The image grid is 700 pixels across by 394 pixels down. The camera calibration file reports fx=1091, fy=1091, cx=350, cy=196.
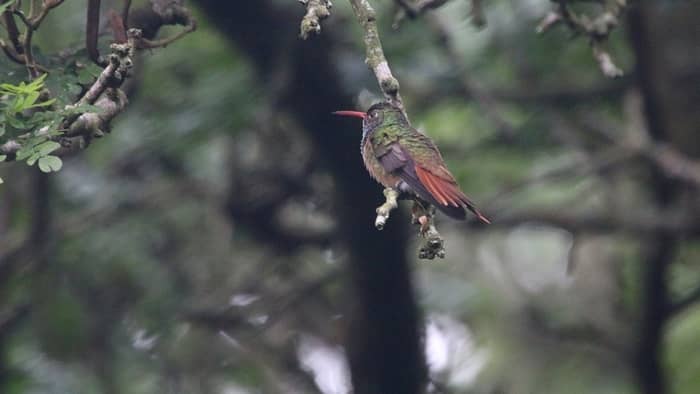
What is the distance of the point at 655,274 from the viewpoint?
691cm

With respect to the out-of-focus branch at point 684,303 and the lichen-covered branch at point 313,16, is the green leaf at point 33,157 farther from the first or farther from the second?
the out-of-focus branch at point 684,303

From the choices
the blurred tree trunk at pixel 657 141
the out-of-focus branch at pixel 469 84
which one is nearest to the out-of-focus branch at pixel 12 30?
the out-of-focus branch at pixel 469 84

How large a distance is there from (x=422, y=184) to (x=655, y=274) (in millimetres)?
3617

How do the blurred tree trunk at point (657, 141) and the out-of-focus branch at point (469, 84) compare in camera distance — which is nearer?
the out-of-focus branch at point (469, 84)

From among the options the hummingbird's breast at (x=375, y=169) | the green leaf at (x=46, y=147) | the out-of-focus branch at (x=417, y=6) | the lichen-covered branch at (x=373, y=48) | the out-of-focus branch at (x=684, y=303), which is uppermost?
the lichen-covered branch at (x=373, y=48)

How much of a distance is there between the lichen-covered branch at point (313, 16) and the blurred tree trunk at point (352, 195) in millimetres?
2781

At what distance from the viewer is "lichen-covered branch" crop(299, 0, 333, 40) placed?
3111 mm

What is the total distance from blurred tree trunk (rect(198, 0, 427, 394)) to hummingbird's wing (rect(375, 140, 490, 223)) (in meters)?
1.73

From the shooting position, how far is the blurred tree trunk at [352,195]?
613 centimetres

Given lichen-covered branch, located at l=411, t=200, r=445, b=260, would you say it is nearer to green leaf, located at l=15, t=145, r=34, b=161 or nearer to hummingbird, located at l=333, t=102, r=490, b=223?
hummingbird, located at l=333, t=102, r=490, b=223

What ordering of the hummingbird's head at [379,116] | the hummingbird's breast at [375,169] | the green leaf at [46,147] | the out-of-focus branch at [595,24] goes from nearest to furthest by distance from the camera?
the green leaf at [46,147] → the hummingbird's breast at [375,169] → the hummingbird's head at [379,116] → the out-of-focus branch at [595,24]

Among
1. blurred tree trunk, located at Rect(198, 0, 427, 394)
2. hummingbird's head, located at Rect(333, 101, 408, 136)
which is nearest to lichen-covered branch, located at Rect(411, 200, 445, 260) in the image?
hummingbird's head, located at Rect(333, 101, 408, 136)

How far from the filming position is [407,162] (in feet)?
13.6

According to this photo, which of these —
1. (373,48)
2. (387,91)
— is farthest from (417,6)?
(387,91)
